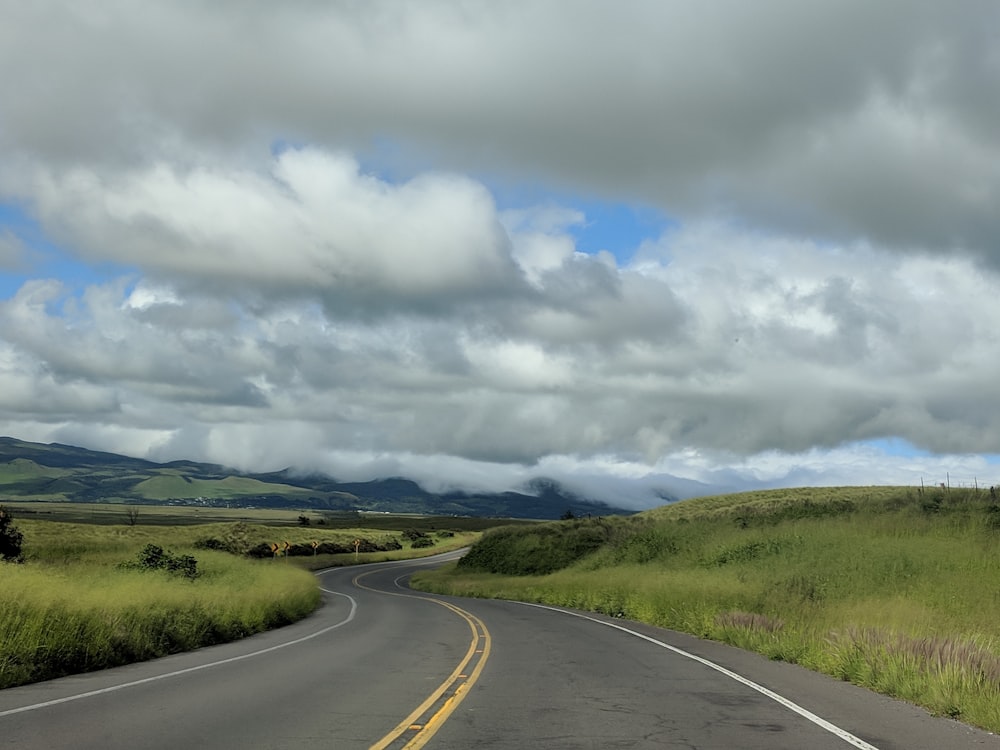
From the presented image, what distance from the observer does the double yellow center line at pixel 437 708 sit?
30.8 ft

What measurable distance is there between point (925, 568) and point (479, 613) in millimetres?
15785

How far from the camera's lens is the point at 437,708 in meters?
11.5

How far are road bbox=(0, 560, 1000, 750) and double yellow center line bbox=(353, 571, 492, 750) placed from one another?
0.10 feet

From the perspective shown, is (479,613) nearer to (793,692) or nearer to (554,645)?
(554,645)

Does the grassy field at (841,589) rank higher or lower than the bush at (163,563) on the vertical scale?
higher

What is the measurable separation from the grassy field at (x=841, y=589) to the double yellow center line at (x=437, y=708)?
6.35 m

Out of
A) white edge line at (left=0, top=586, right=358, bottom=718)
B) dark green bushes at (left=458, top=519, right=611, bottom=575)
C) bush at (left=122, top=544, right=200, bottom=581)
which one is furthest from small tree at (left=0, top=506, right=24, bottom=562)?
dark green bushes at (left=458, top=519, right=611, bottom=575)

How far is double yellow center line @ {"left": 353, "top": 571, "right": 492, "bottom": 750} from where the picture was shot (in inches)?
370

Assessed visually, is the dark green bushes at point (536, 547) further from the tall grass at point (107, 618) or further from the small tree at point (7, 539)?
the tall grass at point (107, 618)

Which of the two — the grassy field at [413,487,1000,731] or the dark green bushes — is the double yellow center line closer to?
the grassy field at [413,487,1000,731]

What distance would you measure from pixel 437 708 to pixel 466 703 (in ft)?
1.91

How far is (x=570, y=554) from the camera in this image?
65750mm

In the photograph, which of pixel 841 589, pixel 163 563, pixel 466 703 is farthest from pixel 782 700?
pixel 163 563

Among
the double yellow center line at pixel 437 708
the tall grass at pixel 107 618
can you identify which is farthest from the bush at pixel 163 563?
the double yellow center line at pixel 437 708
